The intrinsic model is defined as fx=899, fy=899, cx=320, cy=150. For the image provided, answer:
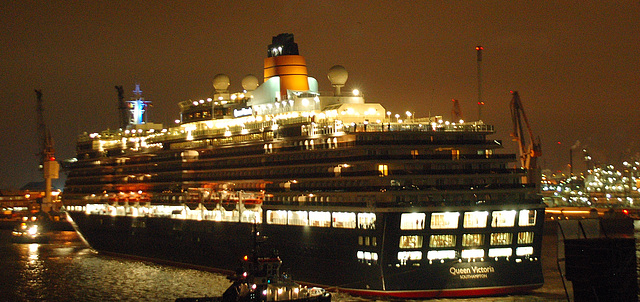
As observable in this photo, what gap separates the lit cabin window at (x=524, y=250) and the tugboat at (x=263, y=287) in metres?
11.5

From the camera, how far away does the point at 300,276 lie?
173ft

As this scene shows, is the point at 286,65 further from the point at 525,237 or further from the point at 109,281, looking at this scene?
the point at 525,237

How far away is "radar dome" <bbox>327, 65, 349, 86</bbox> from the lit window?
18104mm

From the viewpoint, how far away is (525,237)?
49875 millimetres

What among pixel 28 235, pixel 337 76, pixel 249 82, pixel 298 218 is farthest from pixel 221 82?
pixel 28 235

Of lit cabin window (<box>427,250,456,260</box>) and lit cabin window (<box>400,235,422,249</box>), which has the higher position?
lit cabin window (<box>400,235,422,249</box>)

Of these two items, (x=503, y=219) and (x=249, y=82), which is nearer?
(x=503, y=219)

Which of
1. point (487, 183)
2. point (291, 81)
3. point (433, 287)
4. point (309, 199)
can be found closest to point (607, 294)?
point (433, 287)

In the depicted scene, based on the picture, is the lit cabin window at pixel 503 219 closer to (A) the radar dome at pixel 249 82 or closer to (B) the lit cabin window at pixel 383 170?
(B) the lit cabin window at pixel 383 170

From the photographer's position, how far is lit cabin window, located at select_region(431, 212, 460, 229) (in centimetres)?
4838

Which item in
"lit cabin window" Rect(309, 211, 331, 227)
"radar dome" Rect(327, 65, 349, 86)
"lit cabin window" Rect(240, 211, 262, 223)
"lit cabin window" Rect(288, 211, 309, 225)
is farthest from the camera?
"radar dome" Rect(327, 65, 349, 86)

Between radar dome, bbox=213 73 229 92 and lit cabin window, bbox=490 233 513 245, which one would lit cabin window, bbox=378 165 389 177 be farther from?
radar dome, bbox=213 73 229 92

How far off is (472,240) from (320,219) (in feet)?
30.3

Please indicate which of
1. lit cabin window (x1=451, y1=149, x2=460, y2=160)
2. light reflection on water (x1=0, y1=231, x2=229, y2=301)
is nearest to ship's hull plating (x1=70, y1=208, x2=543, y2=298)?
light reflection on water (x1=0, y1=231, x2=229, y2=301)
